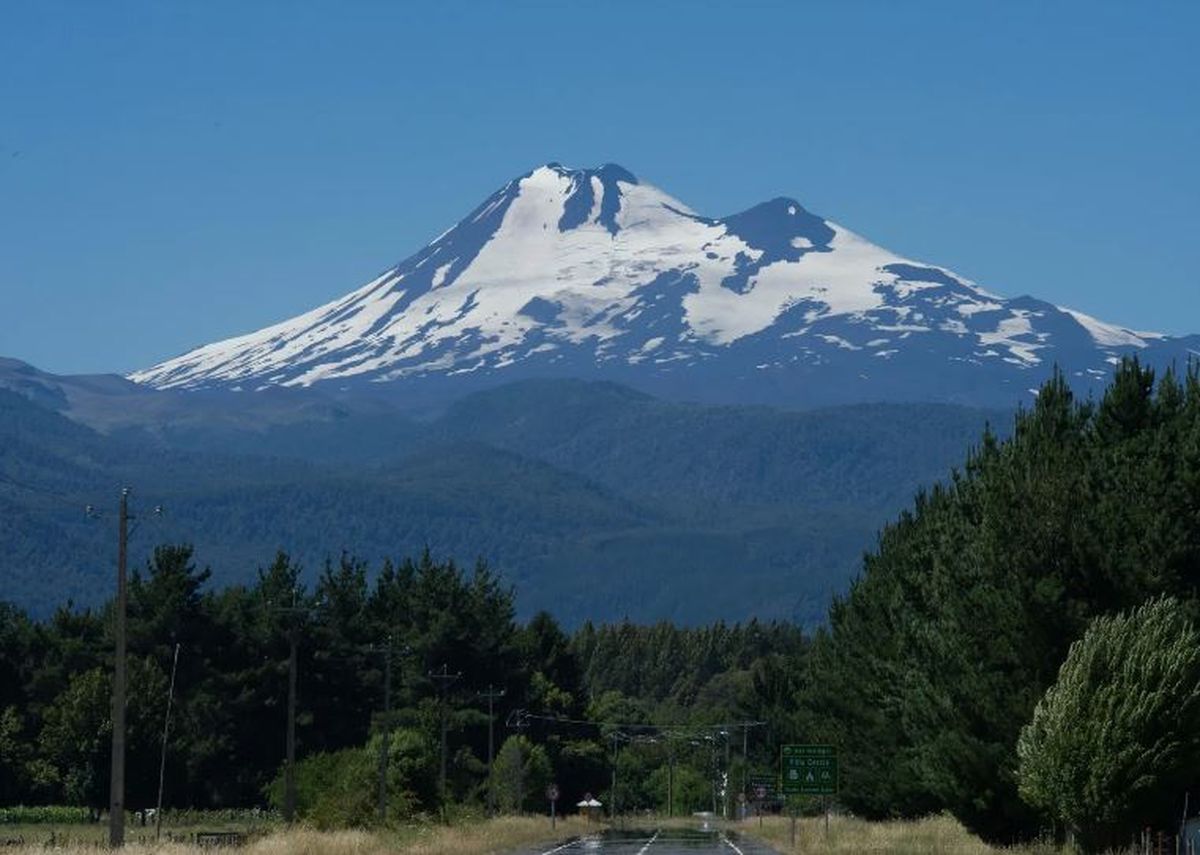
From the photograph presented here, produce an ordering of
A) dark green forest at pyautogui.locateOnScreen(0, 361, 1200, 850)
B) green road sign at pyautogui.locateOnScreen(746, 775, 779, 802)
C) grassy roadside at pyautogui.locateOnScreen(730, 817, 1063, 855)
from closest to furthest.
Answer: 1. dark green forest at pyautogui.locateOnScreen(0, 361, 1200, 850)
2. grassy roadside at pyautogui.locateOnScreen(730, 817, 1063, 855)
3. green road sign at pyautogui.locateOnScreen(746, 775, 779, 802)

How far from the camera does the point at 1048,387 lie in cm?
5931

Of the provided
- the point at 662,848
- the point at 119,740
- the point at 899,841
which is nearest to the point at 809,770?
the point at 662,848

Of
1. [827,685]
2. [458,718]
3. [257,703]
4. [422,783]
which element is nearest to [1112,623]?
[827,685]

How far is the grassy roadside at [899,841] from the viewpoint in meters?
57.6

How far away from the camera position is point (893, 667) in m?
69.9

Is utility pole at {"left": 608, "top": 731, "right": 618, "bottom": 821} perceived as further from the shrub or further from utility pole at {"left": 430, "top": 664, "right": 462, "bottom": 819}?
the shrub

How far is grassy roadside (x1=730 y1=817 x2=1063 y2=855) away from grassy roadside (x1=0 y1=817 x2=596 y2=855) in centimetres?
914

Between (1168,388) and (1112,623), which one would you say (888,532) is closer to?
(1168,388)

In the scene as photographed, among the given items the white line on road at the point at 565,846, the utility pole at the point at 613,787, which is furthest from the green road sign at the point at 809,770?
the utility pole at the point at 613,787

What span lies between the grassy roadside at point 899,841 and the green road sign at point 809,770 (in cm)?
153

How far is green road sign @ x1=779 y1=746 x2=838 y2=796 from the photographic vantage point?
270 ft

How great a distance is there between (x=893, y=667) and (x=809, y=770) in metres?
13.7

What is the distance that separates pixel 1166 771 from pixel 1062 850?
686 centimetres

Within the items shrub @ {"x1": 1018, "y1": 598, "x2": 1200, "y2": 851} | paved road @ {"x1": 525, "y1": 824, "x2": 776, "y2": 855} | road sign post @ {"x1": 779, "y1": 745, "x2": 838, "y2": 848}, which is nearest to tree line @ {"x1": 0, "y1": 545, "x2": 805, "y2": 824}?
paved road @ {"x1": 525, "y1": 824, "x2": 776, "y2": 855}
